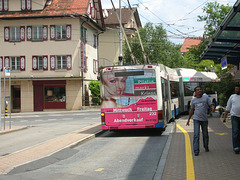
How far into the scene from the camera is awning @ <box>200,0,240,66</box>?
1067 cm

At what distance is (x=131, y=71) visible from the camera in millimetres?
14203

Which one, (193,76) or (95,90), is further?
(95,90)

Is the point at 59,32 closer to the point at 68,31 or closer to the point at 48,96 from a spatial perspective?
the point at 68,31

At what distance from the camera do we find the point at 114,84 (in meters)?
14.3

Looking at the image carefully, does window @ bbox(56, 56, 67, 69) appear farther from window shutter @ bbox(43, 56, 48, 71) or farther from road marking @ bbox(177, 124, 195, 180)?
road marking @ bbox(177, 124, 195, 180)

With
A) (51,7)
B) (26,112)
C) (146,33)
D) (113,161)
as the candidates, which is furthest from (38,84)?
(113,161)

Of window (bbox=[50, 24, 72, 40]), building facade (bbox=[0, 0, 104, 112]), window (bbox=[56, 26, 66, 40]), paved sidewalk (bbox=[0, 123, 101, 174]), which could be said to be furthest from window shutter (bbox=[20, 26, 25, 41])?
paved sidewalk (bbox=[0, 123, 101, 174])

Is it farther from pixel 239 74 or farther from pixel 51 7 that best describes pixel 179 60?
pixel 239 74

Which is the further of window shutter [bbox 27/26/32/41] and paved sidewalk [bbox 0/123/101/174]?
window shutter [bbox 27/26/32/41]

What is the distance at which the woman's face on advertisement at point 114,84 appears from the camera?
559 inches

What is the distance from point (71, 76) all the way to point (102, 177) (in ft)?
104

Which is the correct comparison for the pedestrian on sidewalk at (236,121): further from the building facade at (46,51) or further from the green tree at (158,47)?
the green tree at (158,47)

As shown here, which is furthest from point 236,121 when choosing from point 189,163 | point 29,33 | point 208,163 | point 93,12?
point 93,12

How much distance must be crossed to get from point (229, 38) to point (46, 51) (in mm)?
28197
